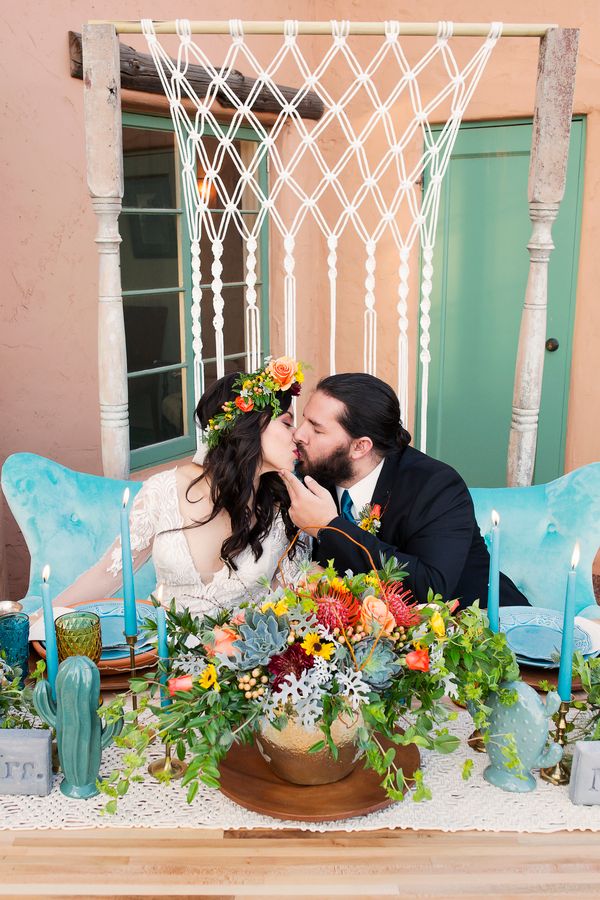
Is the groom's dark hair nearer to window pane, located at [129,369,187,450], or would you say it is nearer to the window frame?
the window frame

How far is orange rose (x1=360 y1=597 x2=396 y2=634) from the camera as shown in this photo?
977 millimetres

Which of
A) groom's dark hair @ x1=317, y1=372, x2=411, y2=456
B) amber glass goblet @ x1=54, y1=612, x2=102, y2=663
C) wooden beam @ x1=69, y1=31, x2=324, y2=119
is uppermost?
wooden beam @ x1=69, y1=31, x2=324, y2=119

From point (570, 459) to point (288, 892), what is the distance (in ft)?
Answer: 10.7

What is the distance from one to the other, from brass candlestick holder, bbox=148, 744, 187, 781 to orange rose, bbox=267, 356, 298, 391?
853 mm

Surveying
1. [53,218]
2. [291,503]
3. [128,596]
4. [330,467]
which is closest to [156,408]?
[53,218]

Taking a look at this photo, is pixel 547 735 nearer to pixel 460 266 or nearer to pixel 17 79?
pixel 17 79

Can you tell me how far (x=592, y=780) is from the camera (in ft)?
3.42

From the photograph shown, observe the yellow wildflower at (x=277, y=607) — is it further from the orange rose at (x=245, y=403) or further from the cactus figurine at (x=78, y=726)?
the orange rose at (x=245, y=403)

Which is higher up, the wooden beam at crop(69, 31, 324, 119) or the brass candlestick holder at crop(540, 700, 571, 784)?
the wooden beam at crop(69, 31, 324, 119)

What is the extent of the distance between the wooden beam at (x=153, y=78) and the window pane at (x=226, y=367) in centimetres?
111

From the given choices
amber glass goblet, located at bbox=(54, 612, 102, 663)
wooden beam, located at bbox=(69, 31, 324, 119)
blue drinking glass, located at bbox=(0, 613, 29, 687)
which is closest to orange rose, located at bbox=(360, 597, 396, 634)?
amber glass goblet, located at bbox=(54, 612, 102, 663)

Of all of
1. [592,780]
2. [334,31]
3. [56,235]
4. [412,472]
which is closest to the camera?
[592,780]

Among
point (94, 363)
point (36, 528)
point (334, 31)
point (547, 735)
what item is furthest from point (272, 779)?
point (94, 363)

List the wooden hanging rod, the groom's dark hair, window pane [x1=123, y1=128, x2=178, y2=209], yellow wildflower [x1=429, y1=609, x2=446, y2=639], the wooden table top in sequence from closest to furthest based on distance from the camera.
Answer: the wooden table top
yellow wildflower [x1=429, y1=609, x2=446, y2=639]
the groom's dark hair
the wooden hanging rod
window pane [x1=123, y1=128, x2=178, y2=209]
